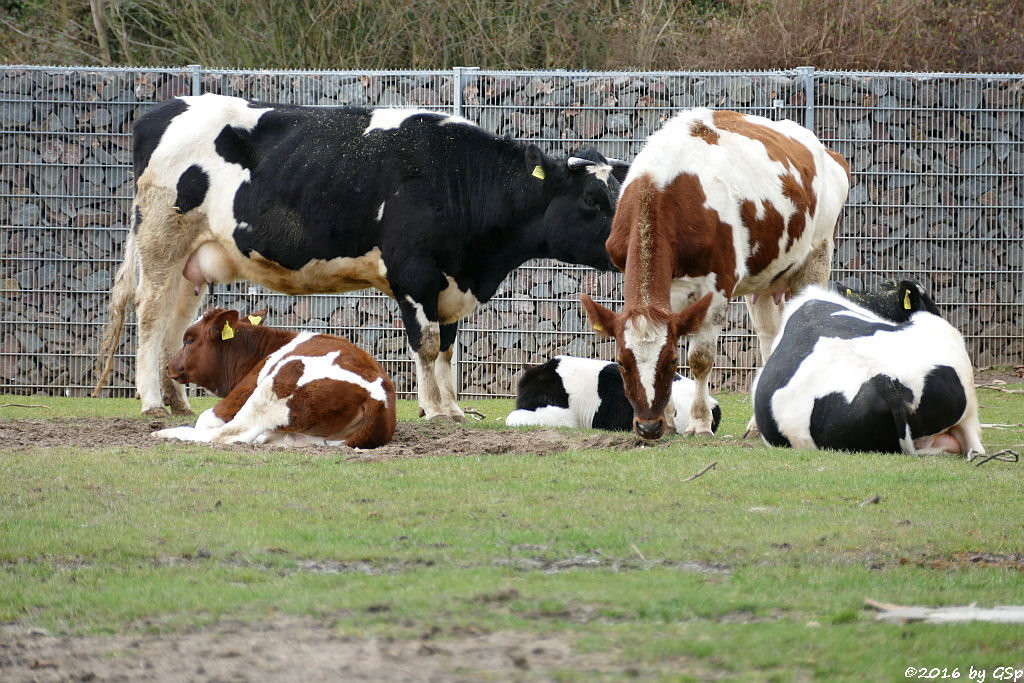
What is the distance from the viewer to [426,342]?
10859mm

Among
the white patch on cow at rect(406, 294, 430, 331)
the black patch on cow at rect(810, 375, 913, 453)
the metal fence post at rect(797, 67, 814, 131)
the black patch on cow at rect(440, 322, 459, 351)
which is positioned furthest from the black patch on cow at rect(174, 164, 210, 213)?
the metal fence post at rect(797, 67, 814, 131)

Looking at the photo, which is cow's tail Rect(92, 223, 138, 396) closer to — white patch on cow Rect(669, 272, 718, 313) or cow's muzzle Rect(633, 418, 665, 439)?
white patch on cow Rect(669, 272, 718, 313)

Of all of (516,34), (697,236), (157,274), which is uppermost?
(516,34)

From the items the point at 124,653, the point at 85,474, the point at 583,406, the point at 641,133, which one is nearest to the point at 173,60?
the point at 641,133

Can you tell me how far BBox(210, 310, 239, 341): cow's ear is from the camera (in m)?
9.48

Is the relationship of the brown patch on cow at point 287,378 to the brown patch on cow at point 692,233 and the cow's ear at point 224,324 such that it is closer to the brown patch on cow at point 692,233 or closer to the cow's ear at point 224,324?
the cow's ear at point 224,324

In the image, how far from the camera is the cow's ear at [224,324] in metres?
9.48

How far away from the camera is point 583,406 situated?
1051 centimetres

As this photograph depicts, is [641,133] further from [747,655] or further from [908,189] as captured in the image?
[747,655]

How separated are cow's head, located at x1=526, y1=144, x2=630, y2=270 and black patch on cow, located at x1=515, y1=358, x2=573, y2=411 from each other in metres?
1.11

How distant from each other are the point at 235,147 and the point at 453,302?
95.5 inches

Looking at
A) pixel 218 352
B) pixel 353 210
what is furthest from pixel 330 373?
pixel 353 210

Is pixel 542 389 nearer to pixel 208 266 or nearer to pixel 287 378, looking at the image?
pixel 287 378

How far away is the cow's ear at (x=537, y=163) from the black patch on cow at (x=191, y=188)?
2890mm
